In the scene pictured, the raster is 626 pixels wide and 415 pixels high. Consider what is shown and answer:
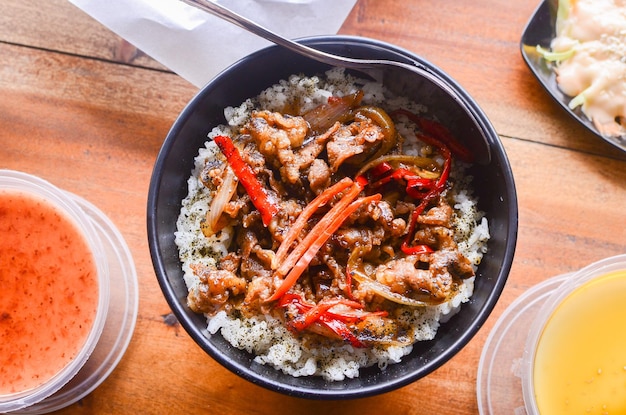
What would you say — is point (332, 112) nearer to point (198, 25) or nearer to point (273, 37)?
point (273, 37)

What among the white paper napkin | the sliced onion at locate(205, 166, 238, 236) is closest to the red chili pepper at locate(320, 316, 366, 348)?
the sliced onion at locate(205, 166, 238, 236)

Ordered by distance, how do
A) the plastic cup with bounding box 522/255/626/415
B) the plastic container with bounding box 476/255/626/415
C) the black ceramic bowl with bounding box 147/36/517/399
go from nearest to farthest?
the black ceramic bowl with bounding box 147/36/517/399 → the plastic cup with bounding box 522/255/626/415 → the plastic container with bounding box 476/255/626/415

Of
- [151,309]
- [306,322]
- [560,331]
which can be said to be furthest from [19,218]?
[560,331]

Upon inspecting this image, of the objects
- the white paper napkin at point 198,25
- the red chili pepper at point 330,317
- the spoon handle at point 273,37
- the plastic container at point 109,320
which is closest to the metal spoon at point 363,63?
the spoon handle at point 273,37

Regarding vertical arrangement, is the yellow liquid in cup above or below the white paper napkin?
below

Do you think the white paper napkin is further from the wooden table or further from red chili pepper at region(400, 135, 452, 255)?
red chili pepper at region(400, 135, 452, 255)

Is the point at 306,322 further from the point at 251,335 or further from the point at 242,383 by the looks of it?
the point at 242,383

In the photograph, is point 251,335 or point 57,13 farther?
point 57,13
